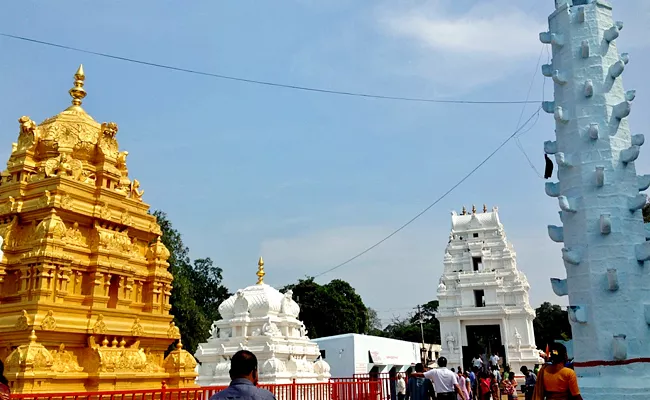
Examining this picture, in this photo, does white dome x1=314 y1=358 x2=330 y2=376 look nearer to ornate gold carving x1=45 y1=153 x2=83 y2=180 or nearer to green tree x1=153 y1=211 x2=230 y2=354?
green tree x1=153 y1=211 x2=230 y2=354

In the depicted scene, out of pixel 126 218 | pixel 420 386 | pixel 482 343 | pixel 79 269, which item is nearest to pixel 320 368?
pixel 420 386

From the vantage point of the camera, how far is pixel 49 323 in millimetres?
9555

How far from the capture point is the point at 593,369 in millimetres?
7762

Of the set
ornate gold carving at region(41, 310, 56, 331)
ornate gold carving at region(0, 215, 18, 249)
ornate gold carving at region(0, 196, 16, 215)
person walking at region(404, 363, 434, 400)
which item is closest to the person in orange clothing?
person walking at region(404, 363, 434, 400)

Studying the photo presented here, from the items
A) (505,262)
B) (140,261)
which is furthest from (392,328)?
(140,261)

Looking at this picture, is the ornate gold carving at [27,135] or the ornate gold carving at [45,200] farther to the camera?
the ornate gold carving at [27,135]

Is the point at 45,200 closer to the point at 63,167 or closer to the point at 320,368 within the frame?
the point at 63,167

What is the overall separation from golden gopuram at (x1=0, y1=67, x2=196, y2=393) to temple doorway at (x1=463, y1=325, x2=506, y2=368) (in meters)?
25.0

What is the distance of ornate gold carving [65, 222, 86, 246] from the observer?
35.7 feet

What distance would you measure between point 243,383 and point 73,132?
10472 millimetres

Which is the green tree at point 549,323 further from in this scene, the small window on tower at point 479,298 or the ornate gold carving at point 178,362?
the ornate gold carving at point 178,362

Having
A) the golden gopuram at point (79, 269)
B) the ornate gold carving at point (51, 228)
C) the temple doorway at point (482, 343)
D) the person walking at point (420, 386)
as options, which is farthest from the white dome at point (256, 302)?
the temple doorway at point (482, 343)

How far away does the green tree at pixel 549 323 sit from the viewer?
2250 inches

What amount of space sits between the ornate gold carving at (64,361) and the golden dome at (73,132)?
442cm
